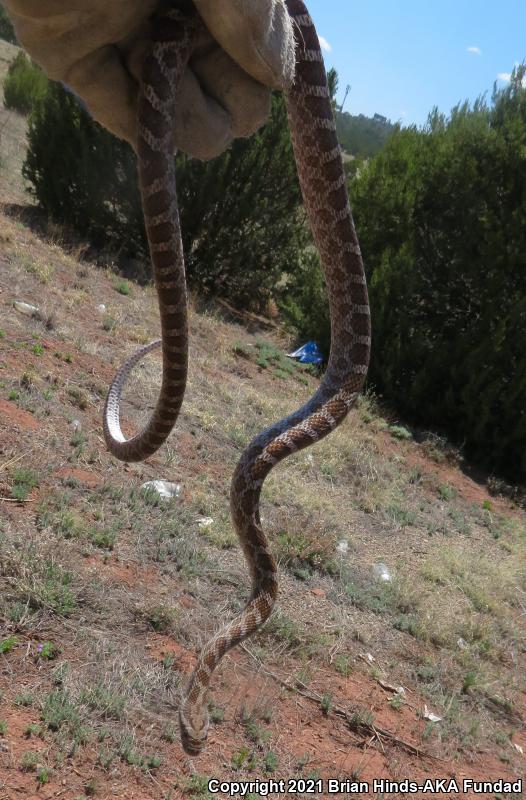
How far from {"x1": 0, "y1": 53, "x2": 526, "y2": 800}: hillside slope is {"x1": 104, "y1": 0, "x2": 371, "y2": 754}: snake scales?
1.52 meters

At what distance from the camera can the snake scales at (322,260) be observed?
1.91m

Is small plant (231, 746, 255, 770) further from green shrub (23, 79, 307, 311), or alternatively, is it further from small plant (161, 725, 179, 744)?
green shrub (23, 79, 307, 311)

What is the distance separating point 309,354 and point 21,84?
21.6m

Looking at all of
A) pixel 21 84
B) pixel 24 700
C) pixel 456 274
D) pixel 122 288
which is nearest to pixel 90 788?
pixel 24 700

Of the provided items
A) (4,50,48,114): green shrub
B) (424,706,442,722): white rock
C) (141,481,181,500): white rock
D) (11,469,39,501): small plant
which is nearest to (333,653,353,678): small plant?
(424,706,442,722): white rock

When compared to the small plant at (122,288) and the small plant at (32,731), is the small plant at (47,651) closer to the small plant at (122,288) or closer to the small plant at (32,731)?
the small plant at (32,731)

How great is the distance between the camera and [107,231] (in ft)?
55.4

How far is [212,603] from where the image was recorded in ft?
19.5

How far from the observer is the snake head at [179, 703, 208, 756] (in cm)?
312

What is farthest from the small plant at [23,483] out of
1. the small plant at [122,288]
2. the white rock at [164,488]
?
the small plant at [122,288]

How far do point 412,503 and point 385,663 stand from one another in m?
4.06

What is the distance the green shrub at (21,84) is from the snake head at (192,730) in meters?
29.5

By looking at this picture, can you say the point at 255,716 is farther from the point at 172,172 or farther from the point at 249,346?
the point at 249,346

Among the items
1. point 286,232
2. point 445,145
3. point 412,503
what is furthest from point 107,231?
point 412,503
